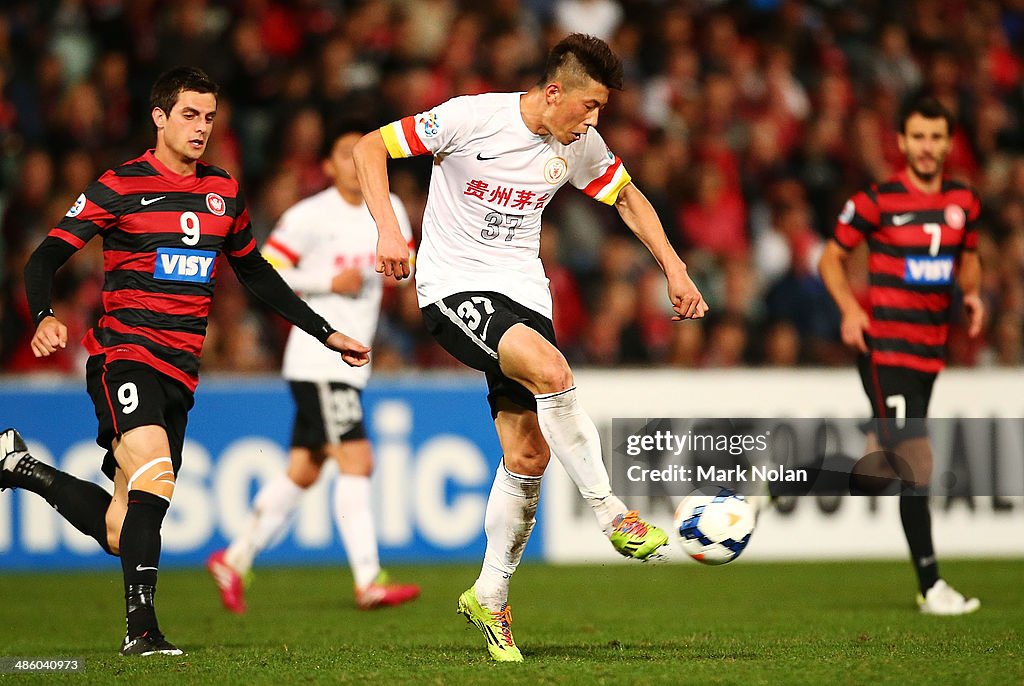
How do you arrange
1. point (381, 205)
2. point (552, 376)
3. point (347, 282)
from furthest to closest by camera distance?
point (347, 282) < point (381, 205) < point (552, 376)

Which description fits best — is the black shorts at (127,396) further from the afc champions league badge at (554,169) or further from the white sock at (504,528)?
the afc champions league badge at (554,169)

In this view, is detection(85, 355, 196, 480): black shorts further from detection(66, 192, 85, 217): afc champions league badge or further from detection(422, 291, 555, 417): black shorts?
detection(422, 291, 555, 417): black shorts

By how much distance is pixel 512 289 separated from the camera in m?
5.84

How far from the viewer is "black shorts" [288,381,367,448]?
8352mm

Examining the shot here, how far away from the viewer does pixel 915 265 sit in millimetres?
7758

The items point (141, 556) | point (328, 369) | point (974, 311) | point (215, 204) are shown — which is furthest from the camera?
point (328, 369)

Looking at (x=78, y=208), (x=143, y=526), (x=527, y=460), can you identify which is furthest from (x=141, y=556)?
(x=527, y=460)

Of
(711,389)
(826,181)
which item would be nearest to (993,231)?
(826,181)

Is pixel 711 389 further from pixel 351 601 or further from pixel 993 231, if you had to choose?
pixel 993 231

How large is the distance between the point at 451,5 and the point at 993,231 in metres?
6.04

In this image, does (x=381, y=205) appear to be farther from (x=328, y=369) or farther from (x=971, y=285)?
(x=971, y=285)

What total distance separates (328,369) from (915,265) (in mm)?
3497

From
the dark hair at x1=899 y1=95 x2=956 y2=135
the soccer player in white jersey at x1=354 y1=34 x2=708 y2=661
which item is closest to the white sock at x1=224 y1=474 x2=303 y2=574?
the soccer player in white jersey at x1=354 y1=34 x2=708 y2=661

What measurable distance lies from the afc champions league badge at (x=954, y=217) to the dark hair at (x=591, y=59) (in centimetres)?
293
